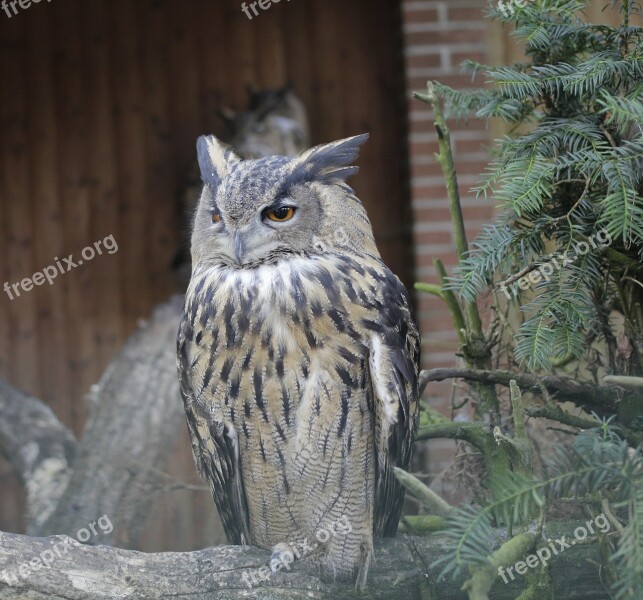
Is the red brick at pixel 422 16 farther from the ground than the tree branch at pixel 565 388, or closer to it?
farther from the ground

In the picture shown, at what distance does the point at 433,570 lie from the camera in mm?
1548

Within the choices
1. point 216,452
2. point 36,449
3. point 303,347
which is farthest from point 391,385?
point 36,449

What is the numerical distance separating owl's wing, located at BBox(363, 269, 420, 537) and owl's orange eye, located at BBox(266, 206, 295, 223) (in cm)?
23

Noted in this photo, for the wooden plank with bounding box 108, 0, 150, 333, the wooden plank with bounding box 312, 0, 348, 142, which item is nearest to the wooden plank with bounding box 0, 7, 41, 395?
the wooden plank with bounding box 108, 0, 150, 333

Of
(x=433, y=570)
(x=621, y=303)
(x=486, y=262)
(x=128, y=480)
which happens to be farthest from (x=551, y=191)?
(x=128, y=480)

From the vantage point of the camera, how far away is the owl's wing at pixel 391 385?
1.68 meters

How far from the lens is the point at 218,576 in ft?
4.87

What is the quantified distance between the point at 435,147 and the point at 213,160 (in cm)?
208

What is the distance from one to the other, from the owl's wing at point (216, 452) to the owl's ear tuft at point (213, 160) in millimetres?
305

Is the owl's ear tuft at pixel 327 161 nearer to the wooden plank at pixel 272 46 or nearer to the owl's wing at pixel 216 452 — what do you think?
the owl's wing at pixel 216 452

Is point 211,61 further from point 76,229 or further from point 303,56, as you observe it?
point 76,229

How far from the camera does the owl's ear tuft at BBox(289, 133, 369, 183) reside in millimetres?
1684

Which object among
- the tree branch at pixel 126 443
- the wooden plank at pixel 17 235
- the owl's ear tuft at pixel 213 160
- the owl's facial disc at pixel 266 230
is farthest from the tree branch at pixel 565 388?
the wooden plank at pixel 17 235

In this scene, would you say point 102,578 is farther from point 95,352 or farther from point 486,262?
point 95,352
